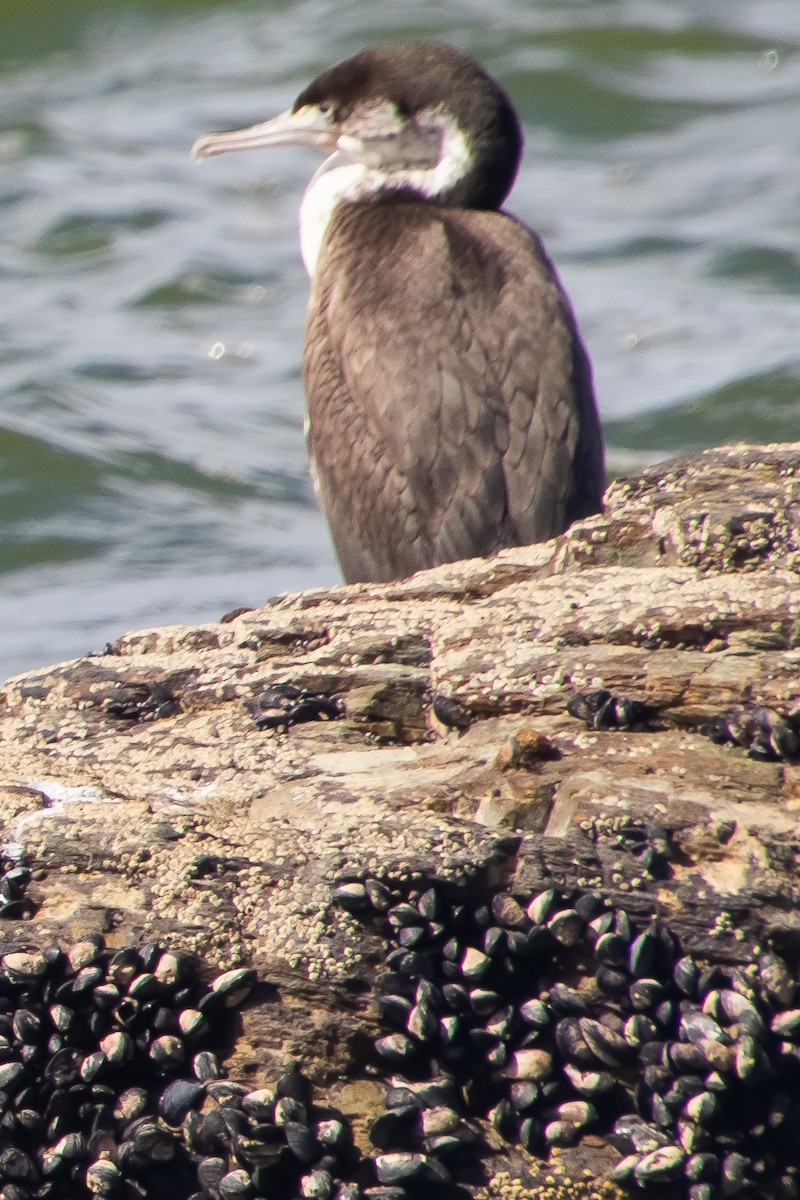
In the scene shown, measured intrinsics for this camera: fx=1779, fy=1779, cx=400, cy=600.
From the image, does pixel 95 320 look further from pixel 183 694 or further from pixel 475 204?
pixel 183 694

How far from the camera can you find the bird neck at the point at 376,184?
5.61m

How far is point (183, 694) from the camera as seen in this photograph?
10.9 ft

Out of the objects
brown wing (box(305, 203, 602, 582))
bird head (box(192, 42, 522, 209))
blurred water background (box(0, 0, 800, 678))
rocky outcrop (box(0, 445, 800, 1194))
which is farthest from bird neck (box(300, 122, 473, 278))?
rocky outcrop (box(0, 445, 800, 1194))

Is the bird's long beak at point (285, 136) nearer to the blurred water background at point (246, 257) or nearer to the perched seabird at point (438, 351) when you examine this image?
the perched seabird at point (438, 351)

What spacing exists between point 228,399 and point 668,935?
8.60 meters

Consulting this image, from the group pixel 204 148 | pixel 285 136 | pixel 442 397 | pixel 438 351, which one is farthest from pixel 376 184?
pixel 442 397

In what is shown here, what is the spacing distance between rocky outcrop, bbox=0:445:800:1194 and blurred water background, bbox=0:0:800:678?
3485 mm

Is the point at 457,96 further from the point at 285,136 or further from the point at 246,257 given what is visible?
the point at 246,257

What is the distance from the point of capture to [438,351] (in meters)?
4.79

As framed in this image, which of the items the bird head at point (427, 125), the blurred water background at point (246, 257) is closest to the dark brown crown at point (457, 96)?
the bird head at point (427, 125)

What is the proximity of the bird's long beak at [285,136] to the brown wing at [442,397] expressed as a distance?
81 centimetres

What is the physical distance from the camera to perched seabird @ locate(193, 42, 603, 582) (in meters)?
4.66

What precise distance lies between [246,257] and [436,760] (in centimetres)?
1019

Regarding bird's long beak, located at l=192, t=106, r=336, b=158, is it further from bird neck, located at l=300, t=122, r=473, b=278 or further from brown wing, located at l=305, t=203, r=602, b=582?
brown wing, located at l=305, t=203, r=602, b=582
